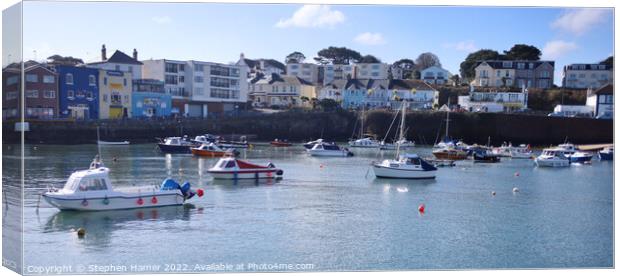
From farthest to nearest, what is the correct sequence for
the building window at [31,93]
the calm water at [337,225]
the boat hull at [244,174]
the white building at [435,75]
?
the white building at [435,75] → the boat hull at [244,174] → the building window at [31,93] → the calm water at [337,225]

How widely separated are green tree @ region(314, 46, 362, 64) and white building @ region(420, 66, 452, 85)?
9349mm

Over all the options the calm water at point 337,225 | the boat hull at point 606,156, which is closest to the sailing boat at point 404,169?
the calm water at point 337,225

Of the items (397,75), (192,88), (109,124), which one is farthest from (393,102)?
(109,124)

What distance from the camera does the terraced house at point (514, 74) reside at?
197ft

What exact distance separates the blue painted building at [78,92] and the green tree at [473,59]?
121 feet

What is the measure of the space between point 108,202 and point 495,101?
47.3 meters

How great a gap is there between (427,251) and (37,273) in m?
8.00

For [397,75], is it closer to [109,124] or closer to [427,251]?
[109,124]

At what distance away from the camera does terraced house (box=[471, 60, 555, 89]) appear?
59.9 metres

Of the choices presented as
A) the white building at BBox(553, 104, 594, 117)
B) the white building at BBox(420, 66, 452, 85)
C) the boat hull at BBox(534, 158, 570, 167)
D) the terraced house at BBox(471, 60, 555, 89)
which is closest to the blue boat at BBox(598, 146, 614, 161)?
the white building at BBox(553, 104, 594, 117)

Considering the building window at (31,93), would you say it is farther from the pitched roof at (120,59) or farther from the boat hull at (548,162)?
the boat hull at (548,162)

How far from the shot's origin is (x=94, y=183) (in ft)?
60.2

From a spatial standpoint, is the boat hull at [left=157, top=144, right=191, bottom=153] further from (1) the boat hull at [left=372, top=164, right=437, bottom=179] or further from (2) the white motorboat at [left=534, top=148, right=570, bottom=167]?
(2) the white motorboat at [left=534, top=148, right=570, bottom=167]

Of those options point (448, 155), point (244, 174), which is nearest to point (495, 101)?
point (448, 155)
